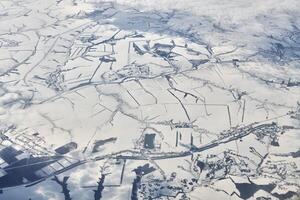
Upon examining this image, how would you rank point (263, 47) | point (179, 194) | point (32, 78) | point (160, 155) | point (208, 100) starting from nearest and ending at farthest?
point (179, 194)
point (160, 155)
point (208, 100)
point (32, 78)
point (263, 47)

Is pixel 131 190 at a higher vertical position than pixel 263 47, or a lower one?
lower

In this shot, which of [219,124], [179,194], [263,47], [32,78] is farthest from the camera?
[263,47]

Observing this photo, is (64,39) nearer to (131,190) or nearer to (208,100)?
(208,100)

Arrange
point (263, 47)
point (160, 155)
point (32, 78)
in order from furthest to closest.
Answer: point (263, 47)
point (32, 78)
point (160, 155)

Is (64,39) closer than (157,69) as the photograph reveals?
No

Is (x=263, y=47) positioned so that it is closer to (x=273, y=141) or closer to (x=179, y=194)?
(x=273, y=141)

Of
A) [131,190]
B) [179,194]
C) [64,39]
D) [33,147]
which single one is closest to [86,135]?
[33,147]

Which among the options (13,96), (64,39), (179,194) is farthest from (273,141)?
(64,39)

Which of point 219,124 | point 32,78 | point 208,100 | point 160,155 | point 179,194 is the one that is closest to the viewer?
point 179,194

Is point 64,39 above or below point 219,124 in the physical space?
above

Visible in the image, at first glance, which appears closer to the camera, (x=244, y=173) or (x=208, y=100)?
(x=244, y=173)
